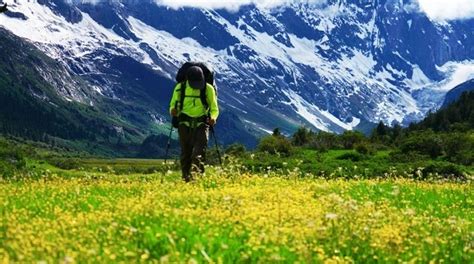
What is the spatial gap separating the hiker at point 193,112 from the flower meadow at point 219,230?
5.69m

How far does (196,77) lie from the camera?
2139 centimetres

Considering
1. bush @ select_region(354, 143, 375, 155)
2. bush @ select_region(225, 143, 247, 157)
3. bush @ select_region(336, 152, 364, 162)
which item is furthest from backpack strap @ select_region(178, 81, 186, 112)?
bush @ select_region(354, 143, 375, 155)

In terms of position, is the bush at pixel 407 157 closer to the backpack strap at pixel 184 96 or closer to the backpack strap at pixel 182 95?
the backpack strap at pixel 184 96

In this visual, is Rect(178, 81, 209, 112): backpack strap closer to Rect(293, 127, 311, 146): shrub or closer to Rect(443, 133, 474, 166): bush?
Rect(443, 133, 474, 166): bush

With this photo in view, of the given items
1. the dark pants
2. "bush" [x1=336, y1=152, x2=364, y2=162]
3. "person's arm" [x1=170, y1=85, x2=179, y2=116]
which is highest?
"person's arm" [x1=170, y1=85, x2=179, y2=116]

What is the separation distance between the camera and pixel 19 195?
1582cm

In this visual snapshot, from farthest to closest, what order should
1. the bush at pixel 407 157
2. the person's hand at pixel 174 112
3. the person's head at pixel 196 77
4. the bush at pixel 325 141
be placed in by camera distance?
1. the bush at pixel 325 141
2. the bush at pixel 407 157
3. the person's hand at pixel 174 112
4. the person's head at pixel 196 77

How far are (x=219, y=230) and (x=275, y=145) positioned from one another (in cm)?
6490

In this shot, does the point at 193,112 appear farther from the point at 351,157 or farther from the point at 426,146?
the point at 426,146

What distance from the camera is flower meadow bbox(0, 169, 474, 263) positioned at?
9.76 metres

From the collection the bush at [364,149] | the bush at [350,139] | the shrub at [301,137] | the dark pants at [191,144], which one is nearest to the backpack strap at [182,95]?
the dark pants at [191,144]

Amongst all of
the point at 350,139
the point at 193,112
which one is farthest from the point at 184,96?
the point at 350,139

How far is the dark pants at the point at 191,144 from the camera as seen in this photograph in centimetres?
2202

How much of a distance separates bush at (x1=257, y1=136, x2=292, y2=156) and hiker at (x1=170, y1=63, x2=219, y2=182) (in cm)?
5182
